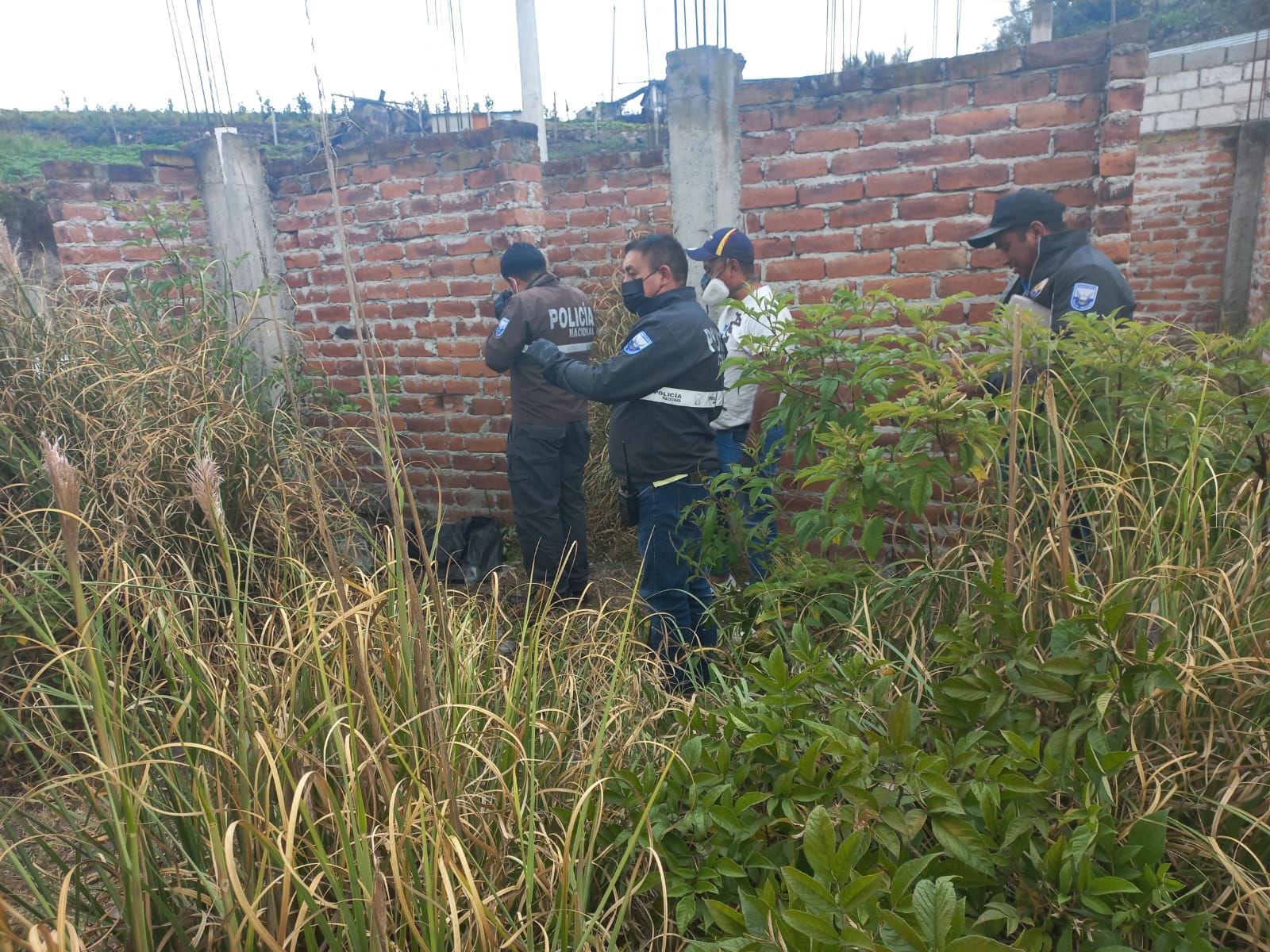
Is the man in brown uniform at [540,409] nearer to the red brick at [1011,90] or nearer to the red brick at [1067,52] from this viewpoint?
the red brick at [1011,90]

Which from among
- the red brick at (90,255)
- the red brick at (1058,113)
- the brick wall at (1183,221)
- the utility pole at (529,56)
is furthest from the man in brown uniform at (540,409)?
the brick wall at (1183,221)

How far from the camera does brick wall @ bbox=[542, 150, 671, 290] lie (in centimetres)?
512

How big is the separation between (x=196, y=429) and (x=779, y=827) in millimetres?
2168

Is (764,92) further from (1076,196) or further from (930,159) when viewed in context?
(1076,196)

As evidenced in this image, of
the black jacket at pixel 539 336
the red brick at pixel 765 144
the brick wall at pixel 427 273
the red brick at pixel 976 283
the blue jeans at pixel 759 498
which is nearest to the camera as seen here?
the blue jeans at pixel 759 498

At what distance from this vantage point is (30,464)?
257 cm

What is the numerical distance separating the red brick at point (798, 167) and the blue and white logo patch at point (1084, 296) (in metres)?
1.13

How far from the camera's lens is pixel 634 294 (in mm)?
3520

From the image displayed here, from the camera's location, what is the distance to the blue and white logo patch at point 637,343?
124 inches

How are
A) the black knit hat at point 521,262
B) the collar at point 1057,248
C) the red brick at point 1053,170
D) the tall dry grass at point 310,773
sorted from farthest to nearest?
the black knit hat at point 521,262 < the red brick at point 1053,170 < the collar at point 1057,248 < the tall dry grass at point 310,773

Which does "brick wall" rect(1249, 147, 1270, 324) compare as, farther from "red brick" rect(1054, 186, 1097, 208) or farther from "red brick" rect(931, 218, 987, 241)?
"red brick" rect(931, 218, 987, 241)

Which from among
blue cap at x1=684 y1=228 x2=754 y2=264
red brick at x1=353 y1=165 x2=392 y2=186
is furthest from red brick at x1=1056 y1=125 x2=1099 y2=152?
red brick at x1=353 y1=165 x2=392 y2=186

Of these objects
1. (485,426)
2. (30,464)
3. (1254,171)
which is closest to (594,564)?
(485,426)

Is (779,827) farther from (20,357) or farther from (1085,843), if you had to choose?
(20,357)
